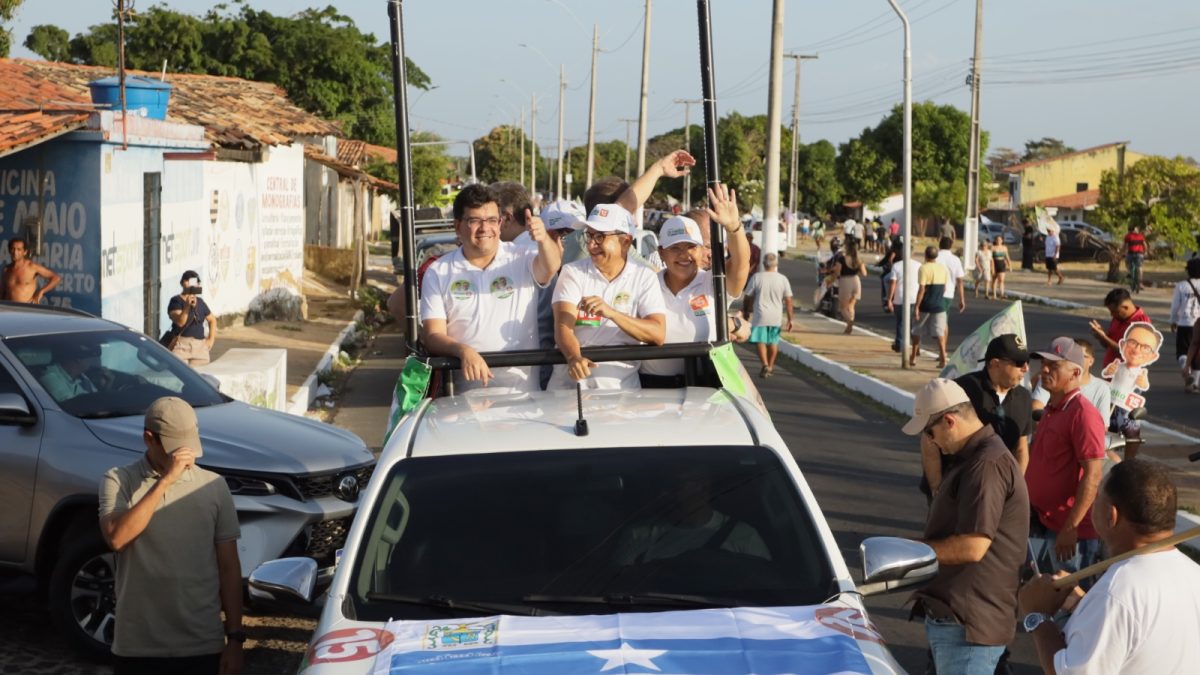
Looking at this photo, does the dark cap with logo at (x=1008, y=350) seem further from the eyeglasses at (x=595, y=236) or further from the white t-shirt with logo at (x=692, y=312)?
the eyeglasses at (x=595, y=236)

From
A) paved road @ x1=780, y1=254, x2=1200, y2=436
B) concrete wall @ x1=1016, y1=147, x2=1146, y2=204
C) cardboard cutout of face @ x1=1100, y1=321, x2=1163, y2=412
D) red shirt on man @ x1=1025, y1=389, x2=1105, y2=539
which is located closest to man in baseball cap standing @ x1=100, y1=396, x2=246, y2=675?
red shirt on man @ x1=1025, y1=389, x2=1105, y2=539

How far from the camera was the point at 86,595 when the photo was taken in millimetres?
7020

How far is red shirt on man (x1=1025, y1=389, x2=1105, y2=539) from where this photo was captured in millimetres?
6555

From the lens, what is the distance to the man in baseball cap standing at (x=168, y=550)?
4895mm

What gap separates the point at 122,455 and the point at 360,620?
11.9ft

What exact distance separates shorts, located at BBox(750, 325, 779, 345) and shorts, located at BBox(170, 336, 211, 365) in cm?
748

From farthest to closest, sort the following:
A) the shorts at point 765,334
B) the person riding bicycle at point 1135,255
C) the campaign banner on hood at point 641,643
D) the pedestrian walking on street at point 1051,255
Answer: the pedestrian walking on street at point 1051,255 < the person riding bicycle at point 1135,255 < the shorts at point 765,334 < the campaign banner on hood at point 641,643

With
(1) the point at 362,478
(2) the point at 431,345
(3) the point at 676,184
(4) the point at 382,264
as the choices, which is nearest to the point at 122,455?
(1) the point at 362,478

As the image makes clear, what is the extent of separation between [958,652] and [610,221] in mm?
2309

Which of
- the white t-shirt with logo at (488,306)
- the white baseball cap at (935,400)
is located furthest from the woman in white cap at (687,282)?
the white baseball cap at (935,400)

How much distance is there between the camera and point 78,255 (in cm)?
1379

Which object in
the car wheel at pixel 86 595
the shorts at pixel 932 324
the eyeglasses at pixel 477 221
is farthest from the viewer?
the shorts at pixel 932 324

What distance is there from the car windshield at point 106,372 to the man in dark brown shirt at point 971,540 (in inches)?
180

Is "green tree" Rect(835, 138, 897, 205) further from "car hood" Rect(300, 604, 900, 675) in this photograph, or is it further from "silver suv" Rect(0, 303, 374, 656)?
"car hood" Rect(300, 604, 900, 675)
